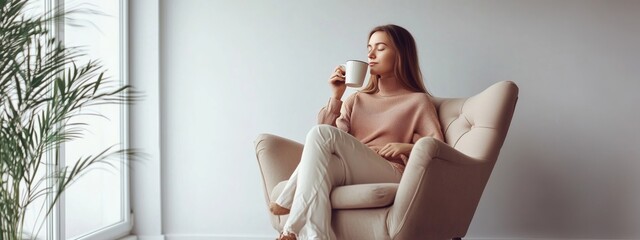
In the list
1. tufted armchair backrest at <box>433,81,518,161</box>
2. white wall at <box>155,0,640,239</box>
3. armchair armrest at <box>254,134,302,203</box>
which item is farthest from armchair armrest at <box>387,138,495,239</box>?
white wall at <box>155,0,640,239</box>

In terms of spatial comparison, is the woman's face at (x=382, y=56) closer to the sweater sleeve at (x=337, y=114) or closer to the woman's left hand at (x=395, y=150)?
the sweater sleeve at (x=337, y=114)

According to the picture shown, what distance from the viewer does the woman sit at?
2.52 m

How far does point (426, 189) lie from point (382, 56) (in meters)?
0.90

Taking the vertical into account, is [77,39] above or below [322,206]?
above

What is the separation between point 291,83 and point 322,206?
1.39 m

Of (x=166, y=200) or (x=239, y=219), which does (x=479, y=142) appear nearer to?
(x=239, y=219)

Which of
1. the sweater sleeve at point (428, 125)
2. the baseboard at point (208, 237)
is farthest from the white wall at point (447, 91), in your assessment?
the sweater sleeve at point (428, 125)

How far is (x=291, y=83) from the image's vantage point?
3793mm

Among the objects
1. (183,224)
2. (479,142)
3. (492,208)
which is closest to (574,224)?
(492,208)

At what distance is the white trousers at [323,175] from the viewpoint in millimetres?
2477

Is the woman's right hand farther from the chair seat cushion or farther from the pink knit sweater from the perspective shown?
the chair seat cushion

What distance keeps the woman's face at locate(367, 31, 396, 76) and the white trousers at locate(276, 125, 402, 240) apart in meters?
0.57

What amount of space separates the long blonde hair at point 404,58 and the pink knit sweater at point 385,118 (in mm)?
82

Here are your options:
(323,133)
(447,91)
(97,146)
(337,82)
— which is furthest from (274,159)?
(447,91)
